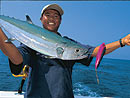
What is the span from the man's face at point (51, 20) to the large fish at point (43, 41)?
0.25 meters

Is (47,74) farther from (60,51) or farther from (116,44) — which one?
(116,44)

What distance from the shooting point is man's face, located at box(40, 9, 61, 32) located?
1.82m

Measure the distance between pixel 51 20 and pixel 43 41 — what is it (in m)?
0.45

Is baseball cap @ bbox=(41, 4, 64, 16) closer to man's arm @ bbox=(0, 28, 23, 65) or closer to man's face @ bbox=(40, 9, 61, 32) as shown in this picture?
man's face @ bbox=(40, 9, 61, 32)

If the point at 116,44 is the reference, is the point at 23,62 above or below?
below

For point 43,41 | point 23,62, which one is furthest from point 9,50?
point 43,41

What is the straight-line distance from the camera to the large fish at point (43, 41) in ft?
4.66

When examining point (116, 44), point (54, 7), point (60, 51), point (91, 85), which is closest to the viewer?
point (60, 51)

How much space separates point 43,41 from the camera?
1.50 metres

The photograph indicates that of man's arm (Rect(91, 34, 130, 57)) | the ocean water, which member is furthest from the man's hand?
the ocean water

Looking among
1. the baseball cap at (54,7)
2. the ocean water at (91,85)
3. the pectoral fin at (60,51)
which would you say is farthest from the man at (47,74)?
the ocean water at (91,85)

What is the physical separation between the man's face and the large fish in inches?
9.7

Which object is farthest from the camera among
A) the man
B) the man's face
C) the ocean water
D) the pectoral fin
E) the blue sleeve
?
the ocean water

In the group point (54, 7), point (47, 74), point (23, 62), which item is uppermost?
point (54, 7)
